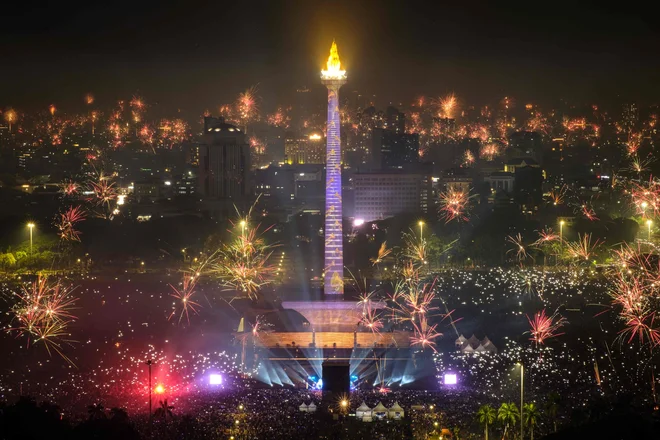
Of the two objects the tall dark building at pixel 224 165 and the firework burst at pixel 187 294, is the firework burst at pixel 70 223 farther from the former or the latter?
the tall dark building at pixel 224 165

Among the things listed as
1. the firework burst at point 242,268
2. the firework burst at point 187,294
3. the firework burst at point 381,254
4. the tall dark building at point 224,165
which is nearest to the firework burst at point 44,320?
the firework burst at point 187,294

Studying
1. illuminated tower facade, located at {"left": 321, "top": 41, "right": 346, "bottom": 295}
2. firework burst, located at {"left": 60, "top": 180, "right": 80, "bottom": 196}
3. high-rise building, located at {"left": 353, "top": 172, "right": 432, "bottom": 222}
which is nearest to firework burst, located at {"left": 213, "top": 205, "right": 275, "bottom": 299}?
illuminated tower facade, located at {"left": 321, "top": 41, "right": 346, "bottom": 295}

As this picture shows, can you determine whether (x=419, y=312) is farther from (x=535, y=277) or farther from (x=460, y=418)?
(x=460, y=418)

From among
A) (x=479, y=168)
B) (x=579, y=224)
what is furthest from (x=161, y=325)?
(x=479, y=168)

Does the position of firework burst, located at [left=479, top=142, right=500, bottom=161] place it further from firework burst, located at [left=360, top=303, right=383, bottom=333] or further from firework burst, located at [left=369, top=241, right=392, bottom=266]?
firework burst, located at [left=360, top=303, right=383, bottom=333]

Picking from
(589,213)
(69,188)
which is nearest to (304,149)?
(69,188)

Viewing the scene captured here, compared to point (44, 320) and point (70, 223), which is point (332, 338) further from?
point (70, 223)

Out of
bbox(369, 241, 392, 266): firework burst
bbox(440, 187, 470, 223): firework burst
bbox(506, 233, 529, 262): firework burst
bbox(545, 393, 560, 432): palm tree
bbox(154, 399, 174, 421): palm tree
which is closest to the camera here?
bbox(545, 393, 560, 432): palm tree
